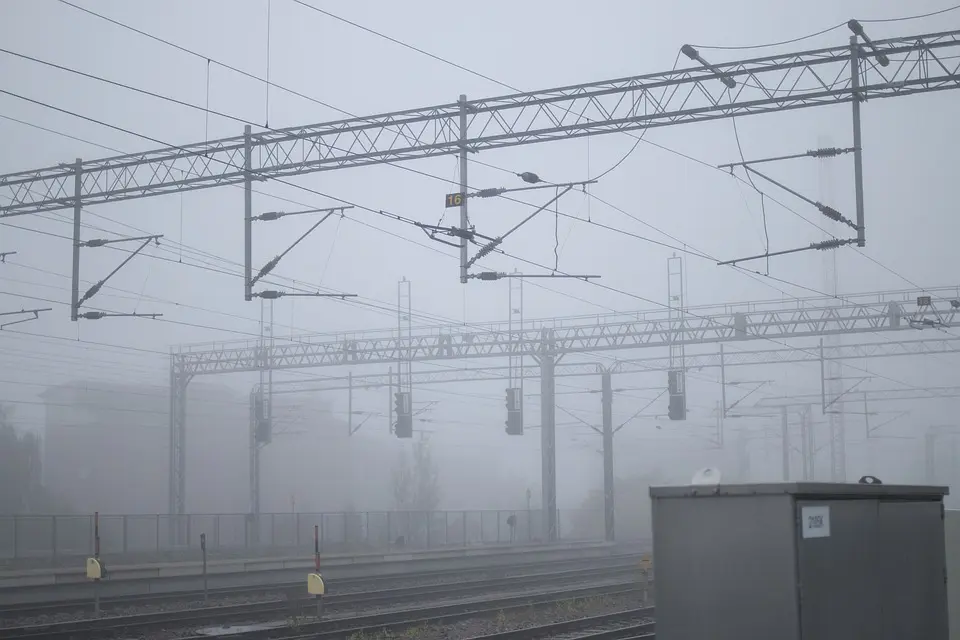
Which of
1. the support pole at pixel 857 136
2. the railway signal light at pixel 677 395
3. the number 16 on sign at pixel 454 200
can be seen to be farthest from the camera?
the railway signal light at pixel 677 395

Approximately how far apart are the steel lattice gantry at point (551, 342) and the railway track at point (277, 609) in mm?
12475

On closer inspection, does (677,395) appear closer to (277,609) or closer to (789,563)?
(277,609)

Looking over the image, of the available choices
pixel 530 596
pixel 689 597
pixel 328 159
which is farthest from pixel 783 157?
pixel 689 597

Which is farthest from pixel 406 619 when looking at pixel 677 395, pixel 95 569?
pixel 677 395

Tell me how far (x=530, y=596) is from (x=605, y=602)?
174 cm

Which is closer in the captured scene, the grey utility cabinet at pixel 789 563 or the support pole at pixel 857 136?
the grey utility cabinet at pixel 789 563

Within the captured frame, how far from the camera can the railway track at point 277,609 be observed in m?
17.4

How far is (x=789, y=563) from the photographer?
8414 mm

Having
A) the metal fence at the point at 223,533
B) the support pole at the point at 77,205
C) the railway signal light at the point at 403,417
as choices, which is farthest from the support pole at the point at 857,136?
the railway signal light at the point at 403,417

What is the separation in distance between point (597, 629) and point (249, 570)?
48.5ft

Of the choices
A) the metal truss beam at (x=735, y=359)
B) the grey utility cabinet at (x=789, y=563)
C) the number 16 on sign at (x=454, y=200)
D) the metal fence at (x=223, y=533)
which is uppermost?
the number 16 on sign at (x=454, y=200)

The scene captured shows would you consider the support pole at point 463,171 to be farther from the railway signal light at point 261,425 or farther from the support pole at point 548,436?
the railway signal light at point 261,425

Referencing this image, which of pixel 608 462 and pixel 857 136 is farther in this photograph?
pixel 608 462

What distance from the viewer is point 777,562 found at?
850 centimetres
